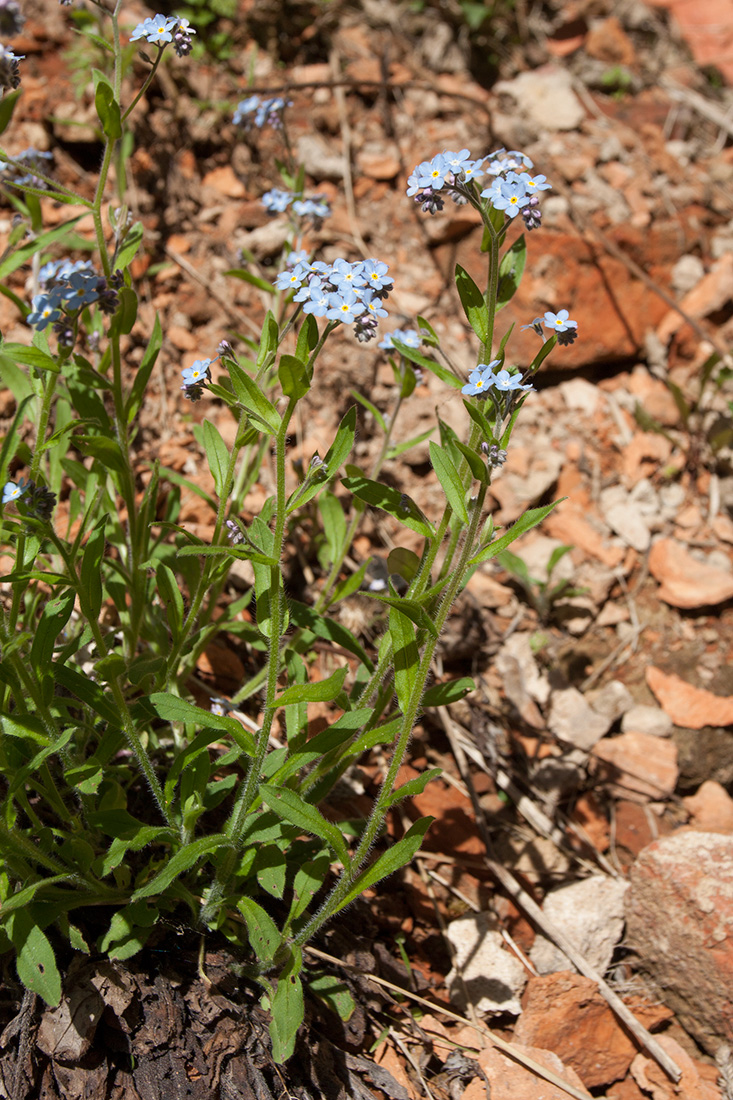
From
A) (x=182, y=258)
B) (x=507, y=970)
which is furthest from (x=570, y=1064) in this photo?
(x=182, y=258)

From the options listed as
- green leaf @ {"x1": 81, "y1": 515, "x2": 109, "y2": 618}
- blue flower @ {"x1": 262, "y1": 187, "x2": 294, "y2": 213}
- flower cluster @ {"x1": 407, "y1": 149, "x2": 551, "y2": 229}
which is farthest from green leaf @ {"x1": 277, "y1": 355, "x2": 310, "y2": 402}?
blue flower @ {"x1": 262, "y1": 187, "x2": 294, "y2": 213}

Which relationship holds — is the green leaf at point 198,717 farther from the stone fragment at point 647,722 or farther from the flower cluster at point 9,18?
the stone fragment at point 647,722

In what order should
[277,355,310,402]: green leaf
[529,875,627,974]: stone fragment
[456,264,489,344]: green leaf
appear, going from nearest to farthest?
[277,355,310,402]: green leaf → [456,264,489,344]: green leaf → [529,875,627,974]: stone fragment

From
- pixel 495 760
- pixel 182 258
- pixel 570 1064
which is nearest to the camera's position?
pixel 570 1064

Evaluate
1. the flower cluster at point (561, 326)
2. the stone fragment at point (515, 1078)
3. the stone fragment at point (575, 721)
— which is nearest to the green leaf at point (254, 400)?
the flower cluster at point (561, 326)

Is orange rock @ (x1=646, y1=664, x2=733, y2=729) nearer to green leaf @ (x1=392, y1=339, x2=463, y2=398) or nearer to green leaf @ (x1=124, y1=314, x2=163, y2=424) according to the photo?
green leaf @ (x1=392, y1=339, x2=463, y2=398)

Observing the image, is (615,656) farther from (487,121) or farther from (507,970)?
(487,121)
